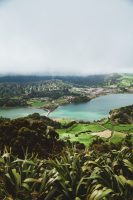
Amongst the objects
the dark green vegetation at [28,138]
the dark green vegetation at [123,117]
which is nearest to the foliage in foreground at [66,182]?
the dark green vegetation at [28,138]

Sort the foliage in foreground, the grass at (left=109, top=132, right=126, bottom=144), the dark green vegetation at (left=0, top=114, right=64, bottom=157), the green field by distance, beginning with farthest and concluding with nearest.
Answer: the green field
the grass at (left=109, top=132, right=126, bottom=144)
the dark green vegetation at (left=0, top=114, right=64, bottom=157)
the foliage in foreground

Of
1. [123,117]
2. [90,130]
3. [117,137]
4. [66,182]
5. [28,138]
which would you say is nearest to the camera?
[66,182]

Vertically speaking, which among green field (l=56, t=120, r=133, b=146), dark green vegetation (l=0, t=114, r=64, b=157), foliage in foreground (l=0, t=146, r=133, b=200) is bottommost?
green field (l=56, t=120, r=133, b=146)

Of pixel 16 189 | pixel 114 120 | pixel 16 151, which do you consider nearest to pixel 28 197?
pixel 16 189

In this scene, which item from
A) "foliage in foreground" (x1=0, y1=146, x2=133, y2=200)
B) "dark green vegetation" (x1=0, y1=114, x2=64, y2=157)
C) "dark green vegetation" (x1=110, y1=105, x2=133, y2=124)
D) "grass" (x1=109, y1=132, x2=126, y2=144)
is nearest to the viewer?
"foliage in foreground" (x1=0, y1=146, x2=133, y2=200)

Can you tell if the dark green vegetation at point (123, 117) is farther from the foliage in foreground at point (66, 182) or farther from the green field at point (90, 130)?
the foliage in foreground at point (66, 182)

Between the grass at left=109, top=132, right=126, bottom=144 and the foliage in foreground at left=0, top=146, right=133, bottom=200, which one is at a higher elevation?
the foliage in foreground at left=0, top=146, right=133, bottom=200

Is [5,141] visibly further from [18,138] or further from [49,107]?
[49,107]

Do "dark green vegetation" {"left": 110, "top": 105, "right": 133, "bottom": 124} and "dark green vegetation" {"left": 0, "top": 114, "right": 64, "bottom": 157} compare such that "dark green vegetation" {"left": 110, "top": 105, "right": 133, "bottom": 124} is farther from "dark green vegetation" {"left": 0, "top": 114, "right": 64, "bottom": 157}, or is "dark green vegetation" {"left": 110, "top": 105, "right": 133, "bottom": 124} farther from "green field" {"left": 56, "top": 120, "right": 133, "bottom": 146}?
"dark green vegetation" {"left": 0, "top": 114, "right": 64, "bottom": 157}

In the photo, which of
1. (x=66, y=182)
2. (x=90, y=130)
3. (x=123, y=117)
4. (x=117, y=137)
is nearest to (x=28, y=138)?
(x=66, y=182)

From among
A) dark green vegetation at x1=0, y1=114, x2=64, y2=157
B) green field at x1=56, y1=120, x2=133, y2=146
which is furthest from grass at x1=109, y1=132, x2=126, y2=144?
dark green vegetation at x1=0, y1=114, x2=64, y2=157

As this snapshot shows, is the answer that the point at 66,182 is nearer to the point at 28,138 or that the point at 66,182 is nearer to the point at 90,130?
the point at 28,138
